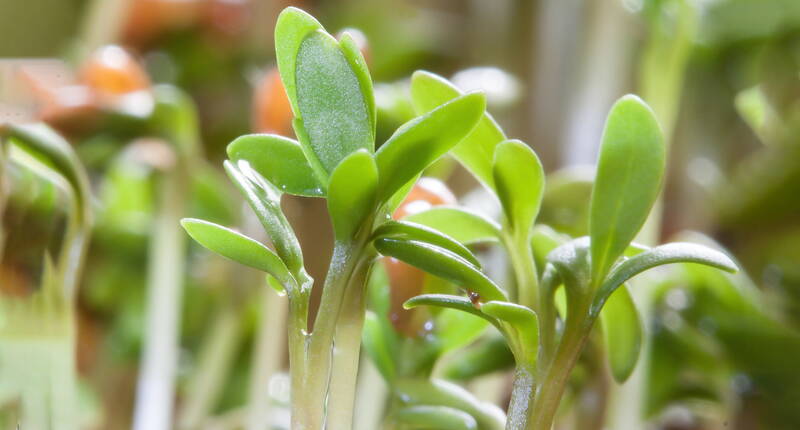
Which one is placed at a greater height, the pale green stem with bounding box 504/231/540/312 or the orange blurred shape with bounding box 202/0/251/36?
the orange blurred shape with bounding box 202/0/251/36

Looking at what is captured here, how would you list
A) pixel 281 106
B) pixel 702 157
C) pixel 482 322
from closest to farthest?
pixel 482 322, pixel 281 106, pixel 702 157

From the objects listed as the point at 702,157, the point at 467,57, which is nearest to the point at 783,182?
the point at 702,157

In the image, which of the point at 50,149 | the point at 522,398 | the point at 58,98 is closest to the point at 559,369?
the point at 522,398

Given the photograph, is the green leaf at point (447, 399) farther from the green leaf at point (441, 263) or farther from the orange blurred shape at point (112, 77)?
the orange blurred shape at point (112, 77)

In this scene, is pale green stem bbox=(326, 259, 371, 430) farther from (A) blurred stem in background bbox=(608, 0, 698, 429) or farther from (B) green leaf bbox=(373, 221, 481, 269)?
(A) blurred stem in background bbox=(608, 0, 698, 429)

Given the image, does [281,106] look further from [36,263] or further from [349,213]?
[349,213]

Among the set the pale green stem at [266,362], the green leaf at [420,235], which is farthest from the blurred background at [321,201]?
the green leaf at [420,235]

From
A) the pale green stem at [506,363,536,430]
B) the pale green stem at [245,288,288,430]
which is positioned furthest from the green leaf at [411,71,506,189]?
the pale green stem at [245,288,288,430]
